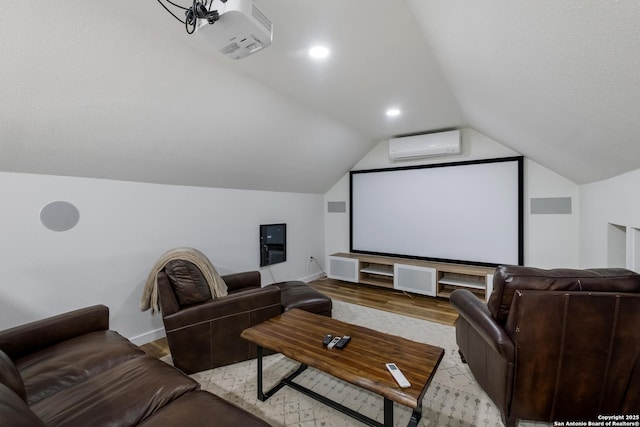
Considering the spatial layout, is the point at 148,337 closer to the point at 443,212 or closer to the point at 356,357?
the point at 356,357

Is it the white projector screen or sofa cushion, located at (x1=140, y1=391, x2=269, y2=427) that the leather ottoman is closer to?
sofa cushion, located at (x1=140, y1=391, x2=269, y2=427)

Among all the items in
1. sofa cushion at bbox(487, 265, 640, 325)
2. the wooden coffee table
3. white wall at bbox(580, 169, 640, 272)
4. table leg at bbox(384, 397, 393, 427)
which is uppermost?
white wall at bbox(580, 169, 640, 272)

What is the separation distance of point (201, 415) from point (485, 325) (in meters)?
1.60

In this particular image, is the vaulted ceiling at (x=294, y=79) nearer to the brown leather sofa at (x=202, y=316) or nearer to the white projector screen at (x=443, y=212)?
the white projector screen at (x=443, y=212)

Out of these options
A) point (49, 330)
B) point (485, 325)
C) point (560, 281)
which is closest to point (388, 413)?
point (485, 325)

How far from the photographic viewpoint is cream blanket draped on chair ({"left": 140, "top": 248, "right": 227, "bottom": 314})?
89.7 inches

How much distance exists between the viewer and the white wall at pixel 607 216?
6.54 ft

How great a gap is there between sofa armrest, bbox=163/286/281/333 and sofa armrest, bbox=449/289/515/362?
1540 mm

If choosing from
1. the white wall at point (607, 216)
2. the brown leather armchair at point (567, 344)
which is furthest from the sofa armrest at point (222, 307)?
the white wall at point (607, 216)

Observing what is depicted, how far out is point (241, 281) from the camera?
9.98ft

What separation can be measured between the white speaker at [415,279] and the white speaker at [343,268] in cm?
69

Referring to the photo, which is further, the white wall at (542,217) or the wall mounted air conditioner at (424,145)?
the wall mounted air conditioner at (424,145)

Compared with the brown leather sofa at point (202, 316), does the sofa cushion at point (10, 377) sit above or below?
above

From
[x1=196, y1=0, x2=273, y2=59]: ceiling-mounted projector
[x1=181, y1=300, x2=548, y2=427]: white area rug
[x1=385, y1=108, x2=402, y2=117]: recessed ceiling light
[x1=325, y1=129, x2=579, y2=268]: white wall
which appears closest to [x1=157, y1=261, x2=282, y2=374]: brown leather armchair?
[x1=181, y1=300, x2=548, y2=427]: white area rug
